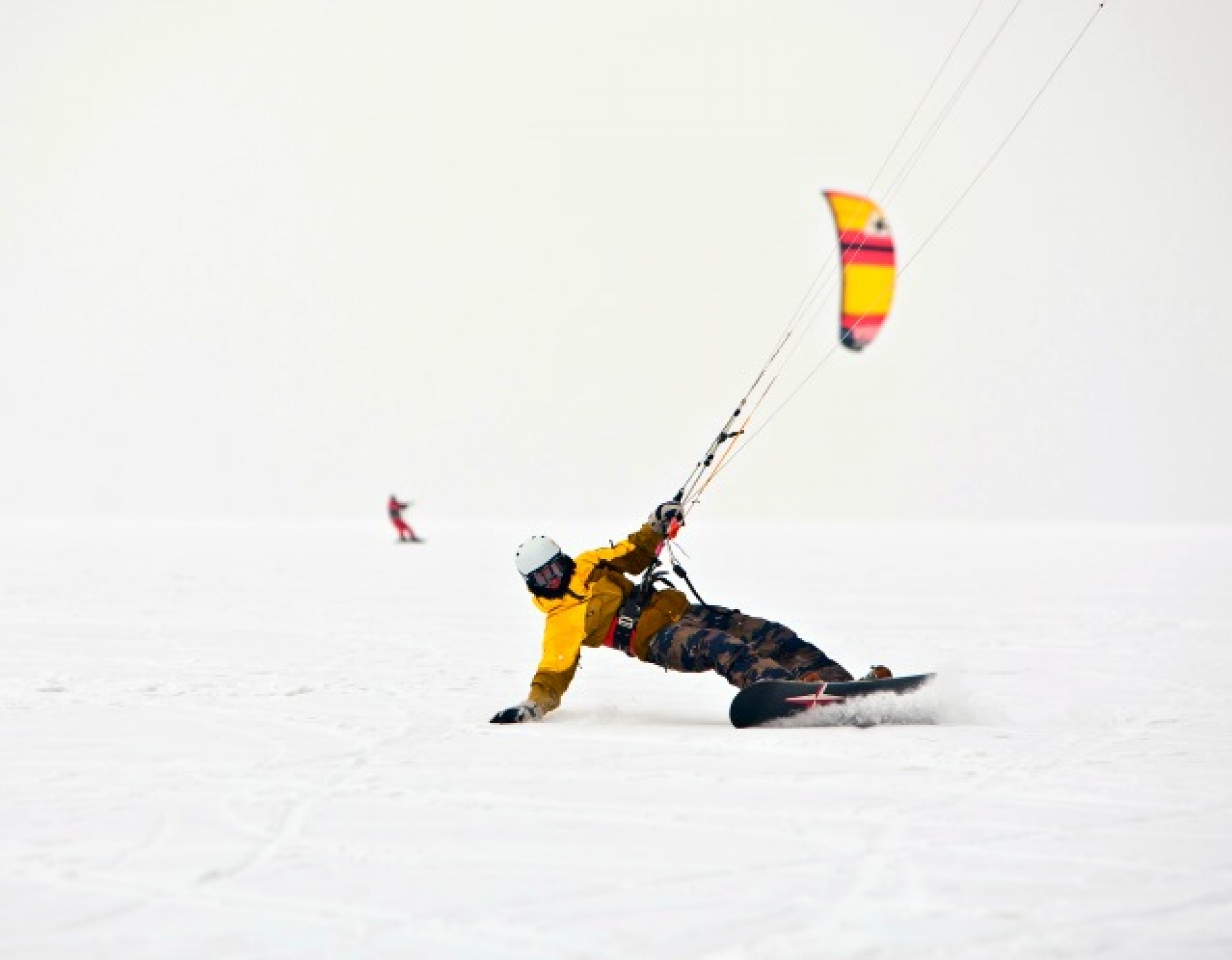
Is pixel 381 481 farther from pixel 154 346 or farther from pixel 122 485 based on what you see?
pixel 154 346

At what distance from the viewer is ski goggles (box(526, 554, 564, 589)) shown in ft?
23.8

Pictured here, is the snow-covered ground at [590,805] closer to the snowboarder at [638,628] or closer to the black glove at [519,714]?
the black glove at [519,714]

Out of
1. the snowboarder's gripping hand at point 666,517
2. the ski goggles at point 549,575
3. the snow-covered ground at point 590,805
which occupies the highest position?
the snowboarder's gripping hand at point 666,517

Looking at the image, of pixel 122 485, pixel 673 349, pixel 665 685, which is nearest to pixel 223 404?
pixel 122 485

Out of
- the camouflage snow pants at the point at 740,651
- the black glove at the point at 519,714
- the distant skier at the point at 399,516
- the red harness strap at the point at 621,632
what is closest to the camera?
the black glove at the point at 519,714

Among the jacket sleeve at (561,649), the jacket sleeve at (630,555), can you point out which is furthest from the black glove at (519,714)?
the jacket sleeve at (630,555)

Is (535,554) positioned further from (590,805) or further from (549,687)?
(590,805)

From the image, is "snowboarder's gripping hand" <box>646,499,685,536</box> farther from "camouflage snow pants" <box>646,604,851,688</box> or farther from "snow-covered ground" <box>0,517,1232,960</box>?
"snow-covered ground" <box>0,517,1232,960</box>

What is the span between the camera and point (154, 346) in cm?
15825

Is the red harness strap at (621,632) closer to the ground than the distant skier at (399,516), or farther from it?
closer to the ground

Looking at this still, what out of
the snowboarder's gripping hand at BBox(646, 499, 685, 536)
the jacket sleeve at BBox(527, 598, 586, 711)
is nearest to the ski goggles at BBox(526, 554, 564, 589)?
the jacket sleeve at BBox(527, 598, 586, 711)

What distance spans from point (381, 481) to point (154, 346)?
151 ft

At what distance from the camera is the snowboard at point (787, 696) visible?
684 centimetres

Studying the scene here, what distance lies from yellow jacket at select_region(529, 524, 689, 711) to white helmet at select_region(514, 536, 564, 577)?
0.50ft
